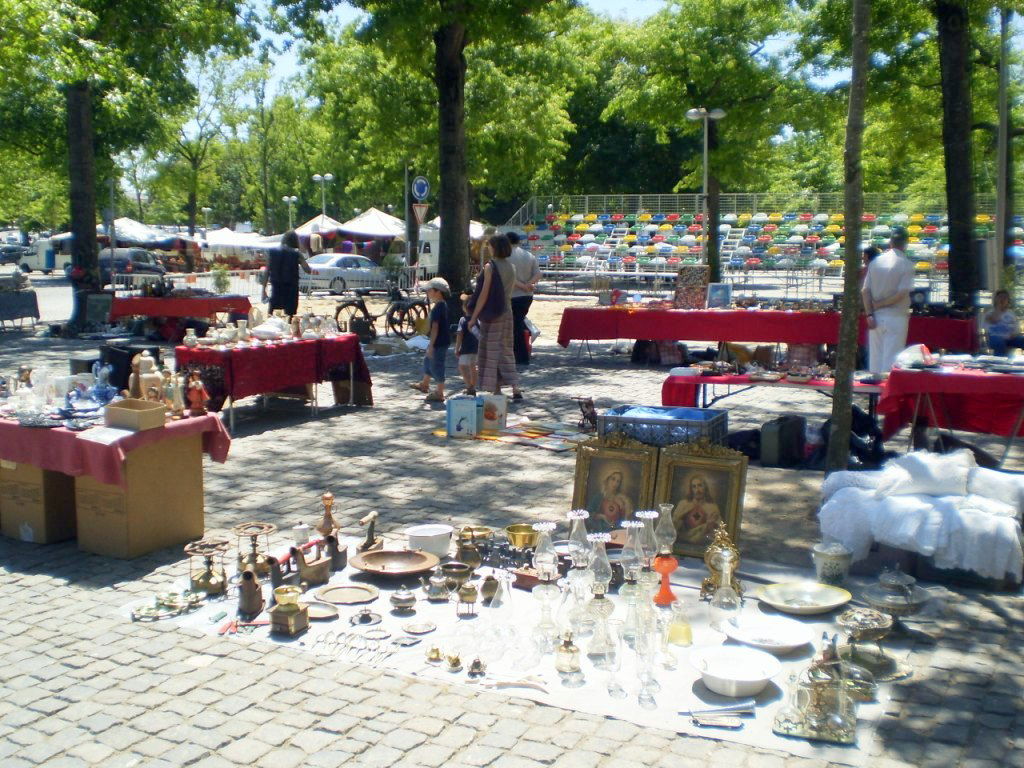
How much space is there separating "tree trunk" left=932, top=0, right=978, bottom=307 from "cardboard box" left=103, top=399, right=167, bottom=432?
37.0 feet

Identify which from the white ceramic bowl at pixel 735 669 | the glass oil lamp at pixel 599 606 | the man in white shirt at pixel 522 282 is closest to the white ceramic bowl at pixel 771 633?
the white ceramic bowl at pixel 735 669

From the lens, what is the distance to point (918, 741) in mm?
3891

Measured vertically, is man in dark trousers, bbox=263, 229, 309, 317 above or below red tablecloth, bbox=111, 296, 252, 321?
above

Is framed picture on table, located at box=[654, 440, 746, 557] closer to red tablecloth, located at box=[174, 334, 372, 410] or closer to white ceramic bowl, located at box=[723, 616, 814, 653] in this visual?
white ceramic bowl, located at box=[723, 616, 814, 653]

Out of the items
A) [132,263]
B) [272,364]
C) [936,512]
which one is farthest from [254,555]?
[132,263]

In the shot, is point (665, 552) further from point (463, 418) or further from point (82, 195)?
point (82, 195)

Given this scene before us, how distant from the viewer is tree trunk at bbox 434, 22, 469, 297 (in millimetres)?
16141

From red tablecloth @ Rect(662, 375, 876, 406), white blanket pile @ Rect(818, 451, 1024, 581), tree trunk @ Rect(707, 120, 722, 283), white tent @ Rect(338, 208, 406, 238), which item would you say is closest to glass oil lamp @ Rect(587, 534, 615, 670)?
white blanket pile @ Rect(818, 451, 1024, 581)

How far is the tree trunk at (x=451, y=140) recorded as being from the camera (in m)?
16.1

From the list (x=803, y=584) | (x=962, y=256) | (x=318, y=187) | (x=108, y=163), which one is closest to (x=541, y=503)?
(x=803, y=584)

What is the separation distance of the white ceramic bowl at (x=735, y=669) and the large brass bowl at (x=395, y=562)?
175cm

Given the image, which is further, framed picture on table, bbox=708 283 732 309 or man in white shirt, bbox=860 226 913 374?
framed picture on table, bbox=708 283 732 309

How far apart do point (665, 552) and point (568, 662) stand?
50.2 inches

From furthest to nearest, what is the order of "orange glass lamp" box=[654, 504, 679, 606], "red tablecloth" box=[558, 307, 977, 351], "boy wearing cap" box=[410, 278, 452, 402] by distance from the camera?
"red tablecloth" box=[558, 307, 977, 351] → "boy wearing cap" box=[410, 278, 452, 402] → "orange glass lamp" box=[654, 504, 679, 606]
